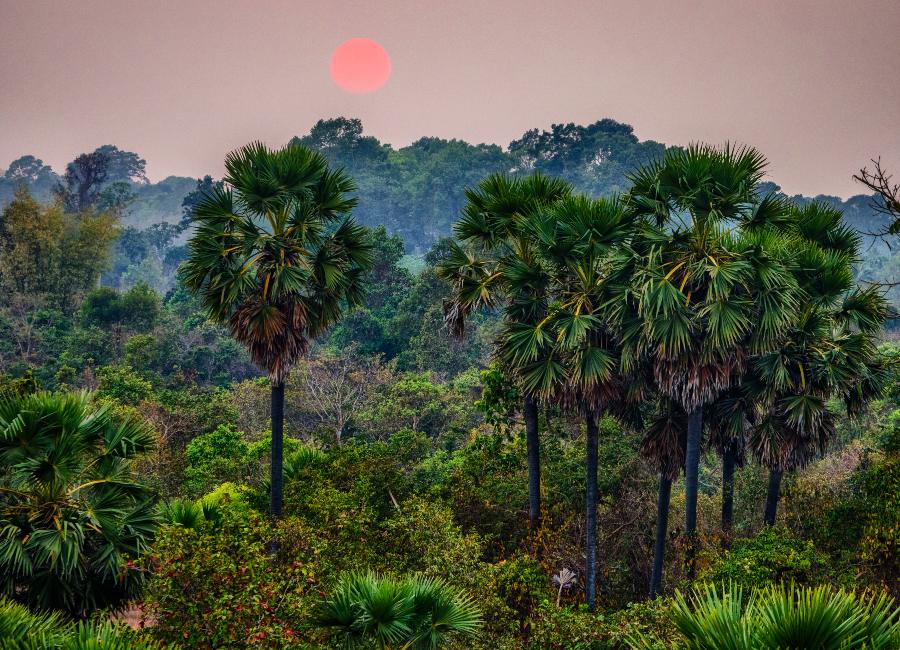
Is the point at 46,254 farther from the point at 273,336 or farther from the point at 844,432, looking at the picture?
the point at 844,432

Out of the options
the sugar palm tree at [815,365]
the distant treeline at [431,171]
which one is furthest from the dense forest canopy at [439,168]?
the sugar palm tree at [815,365]

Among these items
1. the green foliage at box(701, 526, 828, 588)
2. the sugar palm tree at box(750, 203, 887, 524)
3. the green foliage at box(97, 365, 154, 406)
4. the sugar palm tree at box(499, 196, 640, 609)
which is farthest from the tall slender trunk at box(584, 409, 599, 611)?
the green foliage at box(97, 365, 154, 406)

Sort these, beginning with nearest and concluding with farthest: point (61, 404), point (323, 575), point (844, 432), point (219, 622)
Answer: point (219, 622), point (61, 404), point (323, 575), point (844, 432)

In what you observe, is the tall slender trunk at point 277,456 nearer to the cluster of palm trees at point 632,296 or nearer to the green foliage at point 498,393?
the cluster of palm trees at point 632,296

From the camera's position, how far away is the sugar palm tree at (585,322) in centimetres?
1222

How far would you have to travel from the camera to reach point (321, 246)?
1361 centimetres

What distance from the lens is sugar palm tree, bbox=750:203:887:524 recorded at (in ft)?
39.3

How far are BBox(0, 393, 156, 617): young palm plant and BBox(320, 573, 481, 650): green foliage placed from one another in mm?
3335

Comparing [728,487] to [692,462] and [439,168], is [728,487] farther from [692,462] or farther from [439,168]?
[439,168]

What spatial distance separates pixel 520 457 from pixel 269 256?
7705 millimetres

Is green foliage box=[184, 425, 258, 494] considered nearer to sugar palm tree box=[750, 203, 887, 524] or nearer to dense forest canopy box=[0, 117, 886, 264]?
sugar palm tree box=[750, 203, 887, 524]

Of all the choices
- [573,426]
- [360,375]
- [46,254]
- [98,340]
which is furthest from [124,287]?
[573,426]

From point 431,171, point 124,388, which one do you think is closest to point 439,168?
point 431,171

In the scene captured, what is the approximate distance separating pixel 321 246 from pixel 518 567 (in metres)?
7.52
